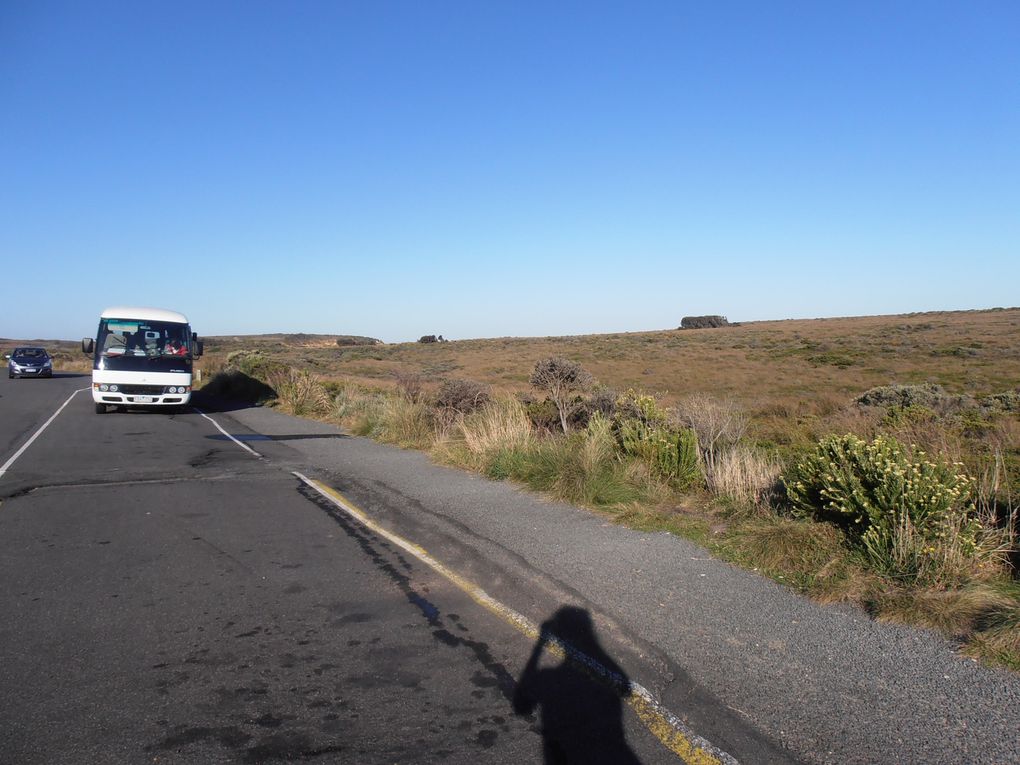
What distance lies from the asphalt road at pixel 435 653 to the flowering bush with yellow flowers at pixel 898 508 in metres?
0.86

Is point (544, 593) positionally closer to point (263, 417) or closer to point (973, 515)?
point (973, 515)

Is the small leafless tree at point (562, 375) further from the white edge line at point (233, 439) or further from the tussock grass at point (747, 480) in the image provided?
the tussock grass at point (747, 480)

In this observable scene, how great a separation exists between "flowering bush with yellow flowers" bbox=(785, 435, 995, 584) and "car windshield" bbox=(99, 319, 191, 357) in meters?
18.3

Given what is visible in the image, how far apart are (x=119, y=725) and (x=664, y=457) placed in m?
6.98

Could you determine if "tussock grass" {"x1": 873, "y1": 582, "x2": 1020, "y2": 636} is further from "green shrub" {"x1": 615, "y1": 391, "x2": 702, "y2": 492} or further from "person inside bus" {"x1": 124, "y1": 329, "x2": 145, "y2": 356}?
"person inside bus" {"x1": 124, "y1": 329, "x2": 145, "y2": 356}

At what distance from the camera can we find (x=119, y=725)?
3.70 metres

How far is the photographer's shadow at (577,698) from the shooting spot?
3.53 meters

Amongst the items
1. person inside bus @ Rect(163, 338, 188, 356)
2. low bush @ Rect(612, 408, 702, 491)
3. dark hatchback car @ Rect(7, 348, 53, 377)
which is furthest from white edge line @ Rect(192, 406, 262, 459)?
dark hatchback car @ Rect(7, 348, 53, 377)

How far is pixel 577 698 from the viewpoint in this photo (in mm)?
4027

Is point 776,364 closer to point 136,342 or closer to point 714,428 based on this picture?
point 136,342

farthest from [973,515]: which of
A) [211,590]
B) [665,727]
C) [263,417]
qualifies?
[263,417]

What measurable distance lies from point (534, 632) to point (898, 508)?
10.2 feet

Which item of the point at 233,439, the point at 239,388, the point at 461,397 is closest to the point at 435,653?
the point at 461,397

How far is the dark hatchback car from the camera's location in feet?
130
